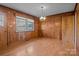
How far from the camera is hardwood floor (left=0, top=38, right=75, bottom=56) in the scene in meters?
1.96

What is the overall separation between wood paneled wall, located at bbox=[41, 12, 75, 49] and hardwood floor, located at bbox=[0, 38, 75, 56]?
0.10 meters

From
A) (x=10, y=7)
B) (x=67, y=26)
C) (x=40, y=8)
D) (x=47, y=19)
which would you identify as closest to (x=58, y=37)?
(x=67, y=26)

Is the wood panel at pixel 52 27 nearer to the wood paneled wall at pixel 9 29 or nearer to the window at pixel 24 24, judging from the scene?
Result: the window at pixel 24 24

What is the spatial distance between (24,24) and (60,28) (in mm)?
730

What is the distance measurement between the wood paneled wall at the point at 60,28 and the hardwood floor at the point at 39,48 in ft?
0.33

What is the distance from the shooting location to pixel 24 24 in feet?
6.74

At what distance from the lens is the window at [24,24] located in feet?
6.57

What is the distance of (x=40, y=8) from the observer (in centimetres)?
198

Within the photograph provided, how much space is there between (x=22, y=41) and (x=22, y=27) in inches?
11.0

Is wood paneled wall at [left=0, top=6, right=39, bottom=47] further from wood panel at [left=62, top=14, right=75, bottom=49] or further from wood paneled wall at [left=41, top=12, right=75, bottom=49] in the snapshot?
wood panel at [left=62, top=14, right=75, bottom=49]

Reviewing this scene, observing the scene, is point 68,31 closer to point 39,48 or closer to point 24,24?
point 39,48

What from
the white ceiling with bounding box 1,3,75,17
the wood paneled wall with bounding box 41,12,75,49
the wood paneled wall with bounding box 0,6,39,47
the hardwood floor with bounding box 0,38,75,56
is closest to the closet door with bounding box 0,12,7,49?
the wood paneled wall with bounding box 0,6,39,47

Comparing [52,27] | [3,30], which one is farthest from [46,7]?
[3,30]

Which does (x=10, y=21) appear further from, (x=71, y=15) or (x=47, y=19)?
(x=71, y=15)
